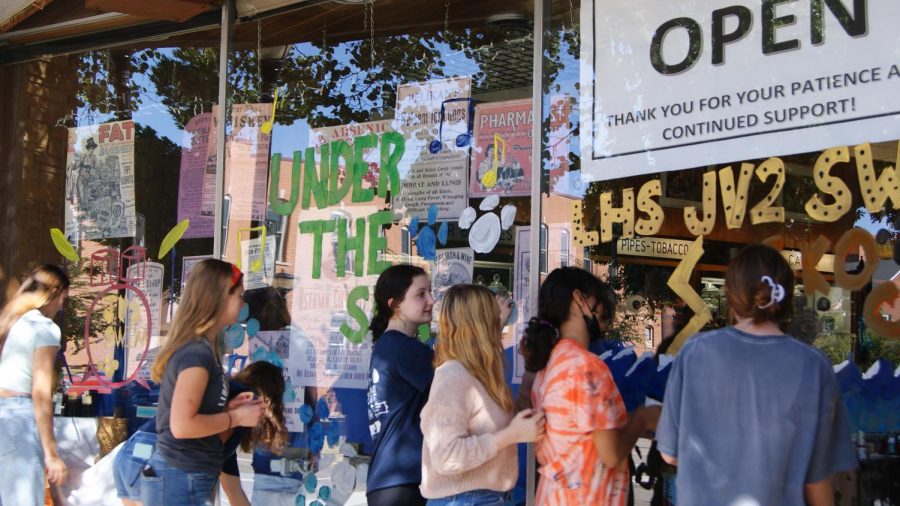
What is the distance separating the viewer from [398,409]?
3.69 m

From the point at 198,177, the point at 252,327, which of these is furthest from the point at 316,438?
the point at 198,177

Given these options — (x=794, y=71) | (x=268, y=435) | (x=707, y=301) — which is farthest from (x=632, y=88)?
(x=268, y=435)

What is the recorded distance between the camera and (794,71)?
372 cm

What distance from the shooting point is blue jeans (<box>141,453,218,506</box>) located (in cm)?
354

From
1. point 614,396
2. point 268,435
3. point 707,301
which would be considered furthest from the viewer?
point 268,435

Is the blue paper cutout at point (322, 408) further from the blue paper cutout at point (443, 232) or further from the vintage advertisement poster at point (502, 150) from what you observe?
the vintage advertisement poster at point (502, 150)

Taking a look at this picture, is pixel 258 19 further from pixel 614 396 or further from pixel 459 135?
pixel 614 396

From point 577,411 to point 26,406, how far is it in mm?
3131

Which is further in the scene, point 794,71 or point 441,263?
point 441,263

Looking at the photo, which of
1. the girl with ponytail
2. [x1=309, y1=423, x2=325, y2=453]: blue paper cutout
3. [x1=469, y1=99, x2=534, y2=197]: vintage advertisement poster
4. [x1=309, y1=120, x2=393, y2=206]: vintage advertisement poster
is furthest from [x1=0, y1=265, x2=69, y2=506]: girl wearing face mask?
the girl with ponytail

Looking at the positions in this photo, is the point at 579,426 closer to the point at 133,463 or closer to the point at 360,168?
the point at 133,463

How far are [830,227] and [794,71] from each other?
64 cm

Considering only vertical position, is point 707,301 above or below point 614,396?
above

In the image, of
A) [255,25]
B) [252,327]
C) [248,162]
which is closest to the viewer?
[252,327]
